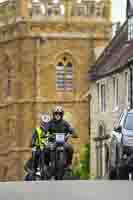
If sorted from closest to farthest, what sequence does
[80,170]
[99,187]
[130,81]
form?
1. [99,187]
2. [130,81]
3. [80,170]

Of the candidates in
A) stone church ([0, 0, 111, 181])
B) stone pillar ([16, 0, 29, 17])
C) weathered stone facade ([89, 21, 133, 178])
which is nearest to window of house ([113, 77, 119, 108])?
weathered stone facade ([89, 21, 133, 178])

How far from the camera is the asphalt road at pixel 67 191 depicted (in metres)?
20.4

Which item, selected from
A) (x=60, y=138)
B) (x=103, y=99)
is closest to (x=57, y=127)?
(x=60, y=138)

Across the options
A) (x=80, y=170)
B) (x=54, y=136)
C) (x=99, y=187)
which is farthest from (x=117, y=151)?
(x=80, y=170)

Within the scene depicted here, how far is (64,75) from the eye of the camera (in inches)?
3605

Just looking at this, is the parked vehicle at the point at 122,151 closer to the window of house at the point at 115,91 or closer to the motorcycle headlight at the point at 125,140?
the motorcycle headlight at the point at 125,140

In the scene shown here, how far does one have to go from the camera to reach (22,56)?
90.9 m

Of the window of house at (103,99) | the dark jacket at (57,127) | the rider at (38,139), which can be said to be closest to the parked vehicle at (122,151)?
the dark jacket at (57,127)

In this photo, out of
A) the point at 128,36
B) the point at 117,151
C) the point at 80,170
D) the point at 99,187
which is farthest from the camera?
the point at 80,170

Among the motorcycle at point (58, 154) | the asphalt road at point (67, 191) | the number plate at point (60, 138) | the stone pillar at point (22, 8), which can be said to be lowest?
the asphalt road at point (67, 191)

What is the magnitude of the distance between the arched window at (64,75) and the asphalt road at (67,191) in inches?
2594

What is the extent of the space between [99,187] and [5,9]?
240 ft

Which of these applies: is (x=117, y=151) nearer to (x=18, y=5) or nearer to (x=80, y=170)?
(x=80, y=170)

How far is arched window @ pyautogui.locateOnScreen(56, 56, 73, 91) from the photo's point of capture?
91250 mm
